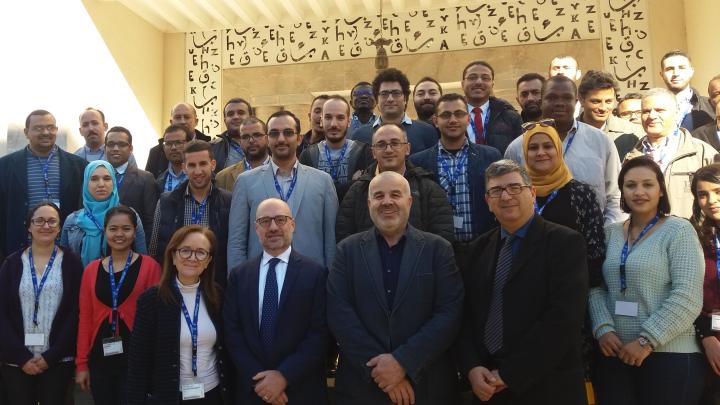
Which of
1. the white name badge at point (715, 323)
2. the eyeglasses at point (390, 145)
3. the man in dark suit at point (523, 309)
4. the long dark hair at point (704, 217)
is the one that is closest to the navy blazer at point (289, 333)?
the man in dark suit at point (523, 309)

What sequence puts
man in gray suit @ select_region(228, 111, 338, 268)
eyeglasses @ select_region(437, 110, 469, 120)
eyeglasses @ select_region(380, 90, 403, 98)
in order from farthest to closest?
1. eyeglasses @ select_region(380, 90, 403, 98)
2. eyeglasses @ select_region(437, 110, 469, 120)
3. man in gray suit @ select_region(228, 111, 338, 268)

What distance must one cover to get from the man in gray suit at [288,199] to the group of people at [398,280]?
0.01 m

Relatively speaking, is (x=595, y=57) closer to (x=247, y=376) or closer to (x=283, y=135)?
(x=283, y=135)

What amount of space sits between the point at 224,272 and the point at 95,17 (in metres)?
6.84

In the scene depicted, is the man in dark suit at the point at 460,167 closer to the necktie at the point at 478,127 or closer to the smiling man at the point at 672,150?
the necktie at the point at 478,127

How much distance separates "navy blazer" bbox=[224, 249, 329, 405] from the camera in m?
2.68

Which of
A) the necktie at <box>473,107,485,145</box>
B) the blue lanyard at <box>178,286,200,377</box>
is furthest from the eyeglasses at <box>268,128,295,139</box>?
the necktie at <box>473,107,485,145</box>

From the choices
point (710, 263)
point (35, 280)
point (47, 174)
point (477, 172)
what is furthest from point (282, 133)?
point (710, 263)

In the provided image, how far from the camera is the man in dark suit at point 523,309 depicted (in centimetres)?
234

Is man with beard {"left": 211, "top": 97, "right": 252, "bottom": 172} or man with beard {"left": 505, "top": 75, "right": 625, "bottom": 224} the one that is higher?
man with beard {"left": 211, "top": 97, "right": 252, "bottom": 172}

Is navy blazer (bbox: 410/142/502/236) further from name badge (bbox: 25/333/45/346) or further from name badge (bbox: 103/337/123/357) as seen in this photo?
name badge (bbox: 25/333/45/346)

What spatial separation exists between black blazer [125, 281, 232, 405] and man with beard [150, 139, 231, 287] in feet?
2.39

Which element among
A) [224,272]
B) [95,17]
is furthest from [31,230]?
[95,17]

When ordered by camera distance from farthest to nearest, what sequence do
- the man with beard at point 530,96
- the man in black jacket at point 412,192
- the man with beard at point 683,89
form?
1. the man with beard at point 683,89
2. the man with beard at point 530,96
3. the man in black jacket at point 412,192
